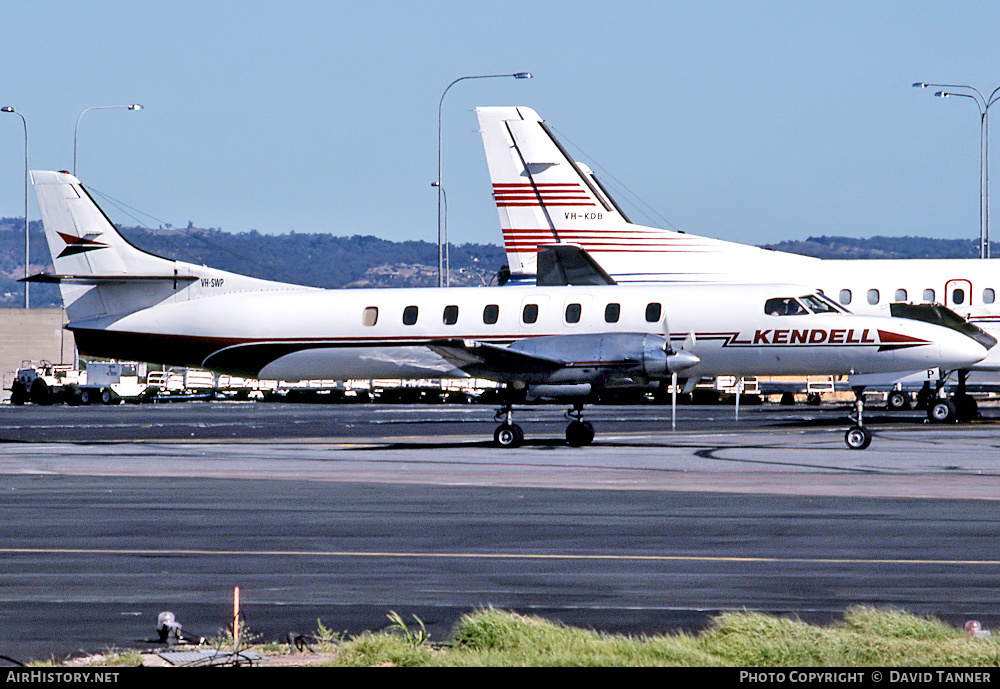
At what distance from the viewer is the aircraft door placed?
3569cm

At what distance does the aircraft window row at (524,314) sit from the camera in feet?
94.6

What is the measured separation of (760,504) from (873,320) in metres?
12.7

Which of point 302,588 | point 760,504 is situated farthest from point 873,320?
point 302,588

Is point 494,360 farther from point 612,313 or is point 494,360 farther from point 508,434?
point 612,313

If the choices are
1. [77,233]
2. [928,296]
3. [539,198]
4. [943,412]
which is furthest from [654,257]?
[77,233]

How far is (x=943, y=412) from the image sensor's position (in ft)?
119

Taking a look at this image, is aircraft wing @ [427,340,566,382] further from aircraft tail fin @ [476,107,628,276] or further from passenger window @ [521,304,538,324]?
aircraft tail fin @ [476,107,628,276]

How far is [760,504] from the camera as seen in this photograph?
1683 cm

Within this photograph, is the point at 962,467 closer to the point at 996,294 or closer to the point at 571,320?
the point at 571,320

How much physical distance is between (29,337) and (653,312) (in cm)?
5920

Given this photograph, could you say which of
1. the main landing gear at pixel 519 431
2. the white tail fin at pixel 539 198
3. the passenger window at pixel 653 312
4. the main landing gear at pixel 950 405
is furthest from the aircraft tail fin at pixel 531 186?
the main landing gear at pixel 519 431

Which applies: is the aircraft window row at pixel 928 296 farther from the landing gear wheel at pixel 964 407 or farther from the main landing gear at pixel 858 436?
the main landing gear at pixel 858 436

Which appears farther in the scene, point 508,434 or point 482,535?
point 508,434

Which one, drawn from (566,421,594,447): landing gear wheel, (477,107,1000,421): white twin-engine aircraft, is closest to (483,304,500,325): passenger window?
(566,421,594,447): landing gear wheel
